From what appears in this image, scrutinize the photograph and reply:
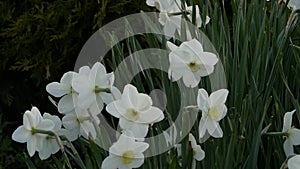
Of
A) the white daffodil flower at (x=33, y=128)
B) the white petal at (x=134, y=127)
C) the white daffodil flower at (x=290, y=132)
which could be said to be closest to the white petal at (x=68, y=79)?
the white daffodil flower at (x=33, y=128)

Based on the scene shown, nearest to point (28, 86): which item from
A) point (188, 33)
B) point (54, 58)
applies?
point (54, 58)

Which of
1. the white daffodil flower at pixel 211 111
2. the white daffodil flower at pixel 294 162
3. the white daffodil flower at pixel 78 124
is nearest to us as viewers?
the white daffodil flower at pixel 294 162

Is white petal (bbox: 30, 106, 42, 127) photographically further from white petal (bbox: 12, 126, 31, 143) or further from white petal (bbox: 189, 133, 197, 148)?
white petal (bbox: 189, 133, 197, 148)

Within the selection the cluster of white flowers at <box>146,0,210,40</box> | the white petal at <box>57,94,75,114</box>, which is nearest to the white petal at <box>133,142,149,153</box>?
the white petal at <box>57,94,75,114</box>

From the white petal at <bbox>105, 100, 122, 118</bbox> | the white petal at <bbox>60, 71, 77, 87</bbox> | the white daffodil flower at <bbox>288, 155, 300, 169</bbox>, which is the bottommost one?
the white daffodil flower at <bbox>288, 155, 300, 169</bbox>

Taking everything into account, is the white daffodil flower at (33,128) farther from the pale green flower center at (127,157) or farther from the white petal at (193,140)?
the white petal at (193,140)
